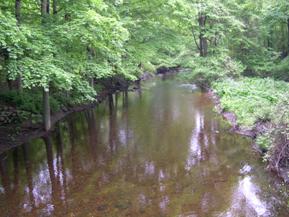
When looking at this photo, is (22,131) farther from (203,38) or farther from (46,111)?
(203,38)

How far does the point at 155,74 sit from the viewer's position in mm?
46125

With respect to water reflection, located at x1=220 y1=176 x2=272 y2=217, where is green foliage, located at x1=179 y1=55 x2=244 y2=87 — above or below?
above

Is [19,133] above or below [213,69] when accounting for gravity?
below

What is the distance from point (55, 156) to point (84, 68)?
12.8 ft

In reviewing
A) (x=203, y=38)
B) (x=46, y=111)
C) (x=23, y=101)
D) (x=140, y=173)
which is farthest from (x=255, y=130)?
(x=203, y=38)

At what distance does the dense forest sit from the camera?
1131 centimetres

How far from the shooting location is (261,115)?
1366 centimetres

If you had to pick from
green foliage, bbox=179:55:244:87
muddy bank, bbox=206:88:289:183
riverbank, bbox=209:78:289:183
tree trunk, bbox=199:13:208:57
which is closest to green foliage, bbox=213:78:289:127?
riverbank, bbox=209:78:289:183

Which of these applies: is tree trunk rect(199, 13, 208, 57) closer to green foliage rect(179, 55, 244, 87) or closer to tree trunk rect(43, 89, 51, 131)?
green foliage rect(179, 55, 244, 87)

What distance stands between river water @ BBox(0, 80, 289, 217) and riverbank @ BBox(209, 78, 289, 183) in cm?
49

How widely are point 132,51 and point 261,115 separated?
11354mm

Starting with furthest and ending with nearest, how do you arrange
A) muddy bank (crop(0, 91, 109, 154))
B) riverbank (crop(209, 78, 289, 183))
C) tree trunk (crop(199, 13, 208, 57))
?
tree trunk (crop(199, 13, 208, 57)) → muddy bank (crop(0, 91, 109, 154)) → riverbank (crop(209, 78, 289, 183))

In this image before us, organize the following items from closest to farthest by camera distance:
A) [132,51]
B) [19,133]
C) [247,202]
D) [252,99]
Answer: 1. [247,202]
2. [19,133]
3. [252,99]
4. [132,51]

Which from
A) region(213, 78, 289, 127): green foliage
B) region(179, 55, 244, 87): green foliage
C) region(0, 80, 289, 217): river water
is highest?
region(179, 55, 244, 87): green foliage
